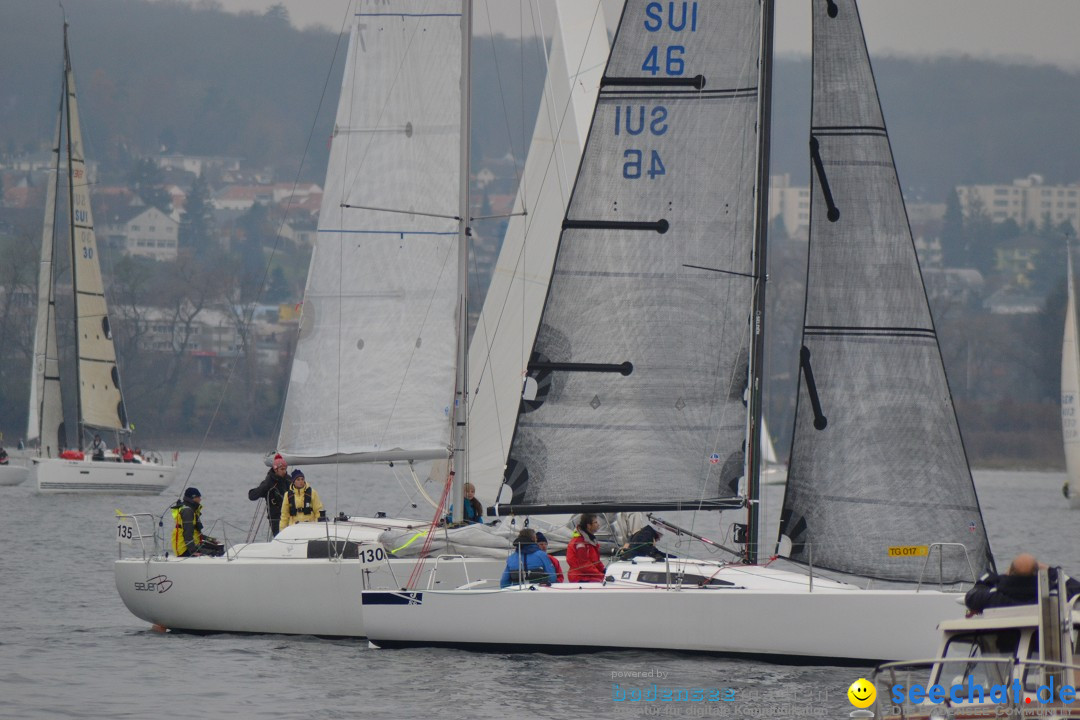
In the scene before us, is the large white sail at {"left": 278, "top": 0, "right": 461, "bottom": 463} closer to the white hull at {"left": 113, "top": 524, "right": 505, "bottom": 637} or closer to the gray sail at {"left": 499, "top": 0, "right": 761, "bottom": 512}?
the white hull at {"left": 113, "top": 524, "right": 505, "bottom": 637}

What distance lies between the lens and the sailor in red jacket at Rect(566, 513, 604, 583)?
14578 millimetres

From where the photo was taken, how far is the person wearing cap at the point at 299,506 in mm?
17234

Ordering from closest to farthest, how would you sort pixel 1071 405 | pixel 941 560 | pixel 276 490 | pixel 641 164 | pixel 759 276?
pixel 941 560 < pixel 759 276 < pixel 641 164 < pixel 276 490 < pixel 1071 405

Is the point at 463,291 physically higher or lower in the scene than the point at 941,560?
higher

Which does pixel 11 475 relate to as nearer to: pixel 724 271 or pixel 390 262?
pixel 390 262

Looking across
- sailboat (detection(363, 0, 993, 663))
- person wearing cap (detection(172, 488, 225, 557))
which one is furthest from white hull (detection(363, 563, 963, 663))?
person wearing cap (detection(172, 488, 225, 557))

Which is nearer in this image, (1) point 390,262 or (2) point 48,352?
(1) point 390,262

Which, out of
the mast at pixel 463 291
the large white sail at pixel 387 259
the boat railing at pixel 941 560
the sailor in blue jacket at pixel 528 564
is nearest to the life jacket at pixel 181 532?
the large white sail at pixel 387 259

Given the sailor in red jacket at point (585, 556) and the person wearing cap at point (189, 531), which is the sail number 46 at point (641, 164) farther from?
the person wearing cap at point (189, 531)

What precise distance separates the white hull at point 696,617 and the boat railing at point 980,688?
352cm

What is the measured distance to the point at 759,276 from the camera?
1474 centimetres

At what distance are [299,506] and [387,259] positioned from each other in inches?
110

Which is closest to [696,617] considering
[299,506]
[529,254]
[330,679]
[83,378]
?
[330,679]

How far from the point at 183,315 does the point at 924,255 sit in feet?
287
